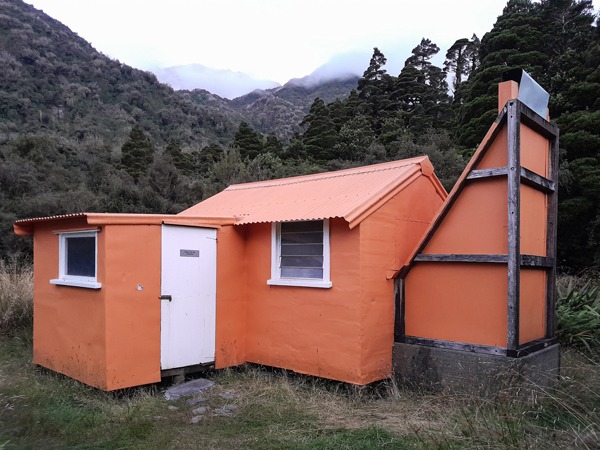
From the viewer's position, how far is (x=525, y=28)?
65.7 ft

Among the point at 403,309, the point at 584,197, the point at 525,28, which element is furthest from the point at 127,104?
the point at 403,309

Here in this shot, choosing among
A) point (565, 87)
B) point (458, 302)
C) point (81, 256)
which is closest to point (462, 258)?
point (458, 302)

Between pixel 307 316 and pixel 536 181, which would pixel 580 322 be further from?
pixel 307 316

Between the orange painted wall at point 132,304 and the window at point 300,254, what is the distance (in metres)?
1.70

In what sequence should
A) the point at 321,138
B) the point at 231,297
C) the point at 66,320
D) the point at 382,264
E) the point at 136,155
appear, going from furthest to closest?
the point at 136,155
the point at 321,138
the point at 231,297
the point at 66,320
the point at 382,264

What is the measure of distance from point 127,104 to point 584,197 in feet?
144

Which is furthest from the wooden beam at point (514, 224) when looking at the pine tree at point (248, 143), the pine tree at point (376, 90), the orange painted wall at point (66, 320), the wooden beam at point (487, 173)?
the pine tree at point (248, 143)

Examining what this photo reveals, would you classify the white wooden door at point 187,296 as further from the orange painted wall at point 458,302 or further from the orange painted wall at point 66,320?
the orange painted wall at point 458,302

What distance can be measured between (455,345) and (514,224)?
1680 mm

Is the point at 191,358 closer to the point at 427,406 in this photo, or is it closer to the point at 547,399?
the point at 427,406

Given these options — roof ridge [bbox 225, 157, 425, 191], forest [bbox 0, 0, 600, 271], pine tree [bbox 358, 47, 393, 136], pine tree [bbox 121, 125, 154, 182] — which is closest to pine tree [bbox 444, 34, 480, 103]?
forest [bbox 0, 0, 600, 271]

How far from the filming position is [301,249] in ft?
23.2

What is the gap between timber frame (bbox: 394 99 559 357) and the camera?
18.4 ft

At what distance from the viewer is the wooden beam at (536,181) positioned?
19.3 feet
